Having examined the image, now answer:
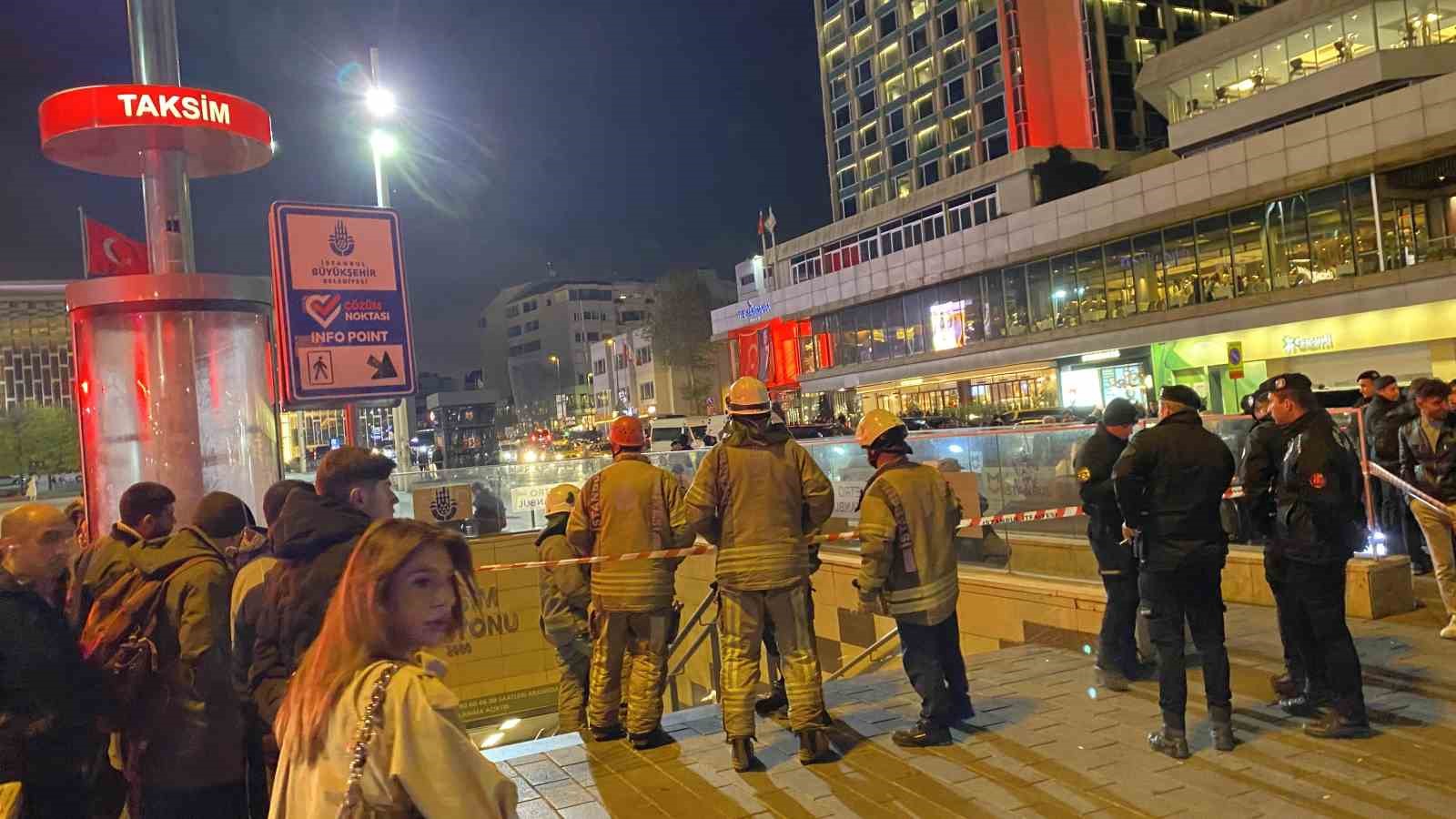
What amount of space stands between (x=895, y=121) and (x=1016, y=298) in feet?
87.7

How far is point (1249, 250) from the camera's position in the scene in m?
36.3

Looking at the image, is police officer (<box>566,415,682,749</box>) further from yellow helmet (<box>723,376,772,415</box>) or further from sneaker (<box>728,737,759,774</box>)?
yellow helmet (<box>723,376,772,415</box>)

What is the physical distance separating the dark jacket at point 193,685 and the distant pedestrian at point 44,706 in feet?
1.52

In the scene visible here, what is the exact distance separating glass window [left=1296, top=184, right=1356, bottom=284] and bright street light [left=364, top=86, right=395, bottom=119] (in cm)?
3249

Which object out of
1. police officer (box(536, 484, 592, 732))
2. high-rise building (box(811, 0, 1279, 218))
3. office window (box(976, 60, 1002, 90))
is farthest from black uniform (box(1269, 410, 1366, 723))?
office window (box(976, 60, 1002, 90))

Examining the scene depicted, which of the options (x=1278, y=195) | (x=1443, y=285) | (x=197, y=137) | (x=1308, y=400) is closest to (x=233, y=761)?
(x=1308, y=400)

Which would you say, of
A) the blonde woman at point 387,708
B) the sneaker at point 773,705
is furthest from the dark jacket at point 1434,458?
the blonde woman at point 387,708

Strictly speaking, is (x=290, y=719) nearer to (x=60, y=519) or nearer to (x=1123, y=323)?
(x=60, y=519)

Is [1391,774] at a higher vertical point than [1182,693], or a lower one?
lower

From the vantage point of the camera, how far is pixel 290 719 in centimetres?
197

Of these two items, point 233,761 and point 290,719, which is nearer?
point 290,719

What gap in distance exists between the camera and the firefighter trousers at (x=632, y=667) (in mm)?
5629

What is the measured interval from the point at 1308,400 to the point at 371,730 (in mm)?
5089

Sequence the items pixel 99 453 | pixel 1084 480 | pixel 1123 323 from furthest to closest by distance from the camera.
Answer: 1. pixel 1123 323
2. pixel 99 453
3. pixel 1084 480
